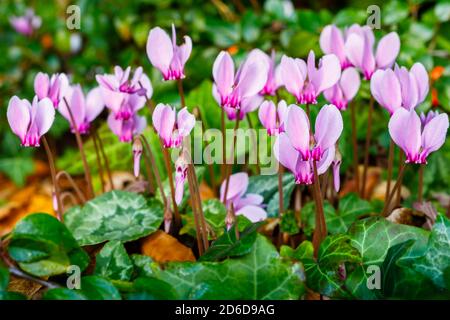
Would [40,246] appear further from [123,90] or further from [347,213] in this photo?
[347,213]

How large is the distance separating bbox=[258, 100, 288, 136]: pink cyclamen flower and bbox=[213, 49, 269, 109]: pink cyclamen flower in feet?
0.20

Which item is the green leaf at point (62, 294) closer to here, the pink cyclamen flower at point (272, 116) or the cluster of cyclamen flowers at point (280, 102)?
the cluster of cyclamen flowers at point (280, 102)

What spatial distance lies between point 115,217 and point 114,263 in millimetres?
279

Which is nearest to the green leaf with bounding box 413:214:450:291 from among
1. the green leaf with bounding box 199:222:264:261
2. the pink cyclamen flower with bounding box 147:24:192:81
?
the green leaf with bounding box 199:222:264:261

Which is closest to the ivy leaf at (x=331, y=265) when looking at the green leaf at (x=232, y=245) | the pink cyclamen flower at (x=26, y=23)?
the green leaf at (x=232, y=245)

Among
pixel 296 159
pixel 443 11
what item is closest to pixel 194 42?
pixel 443 11

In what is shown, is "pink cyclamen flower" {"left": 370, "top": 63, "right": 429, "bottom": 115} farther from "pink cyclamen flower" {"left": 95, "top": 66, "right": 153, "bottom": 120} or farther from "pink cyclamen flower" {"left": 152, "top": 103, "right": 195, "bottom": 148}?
"pink cyclamen flower" {"left": 95, "top": 66, "right": 153, "bottom": 120}

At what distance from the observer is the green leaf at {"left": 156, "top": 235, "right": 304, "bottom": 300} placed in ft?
4.54

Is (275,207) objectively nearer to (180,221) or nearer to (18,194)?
(180,221)

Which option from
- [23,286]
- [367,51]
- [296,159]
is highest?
[367,51]

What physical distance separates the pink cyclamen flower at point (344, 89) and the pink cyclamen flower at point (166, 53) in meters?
0.36

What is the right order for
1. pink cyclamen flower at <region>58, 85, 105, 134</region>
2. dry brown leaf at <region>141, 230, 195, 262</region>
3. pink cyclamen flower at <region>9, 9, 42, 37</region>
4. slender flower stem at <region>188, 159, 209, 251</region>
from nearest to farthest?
slender flower stem at <region>188, 159, 209, 251</region>
dry brown leaf at <region>141, 230, 195, 262</region>
pink cyclamen flower at <region>58, 85, 105, 134</region>
pink cyclamen flower at <region>9, 9, 42, 37</region>

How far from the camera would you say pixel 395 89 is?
1.52 metres
